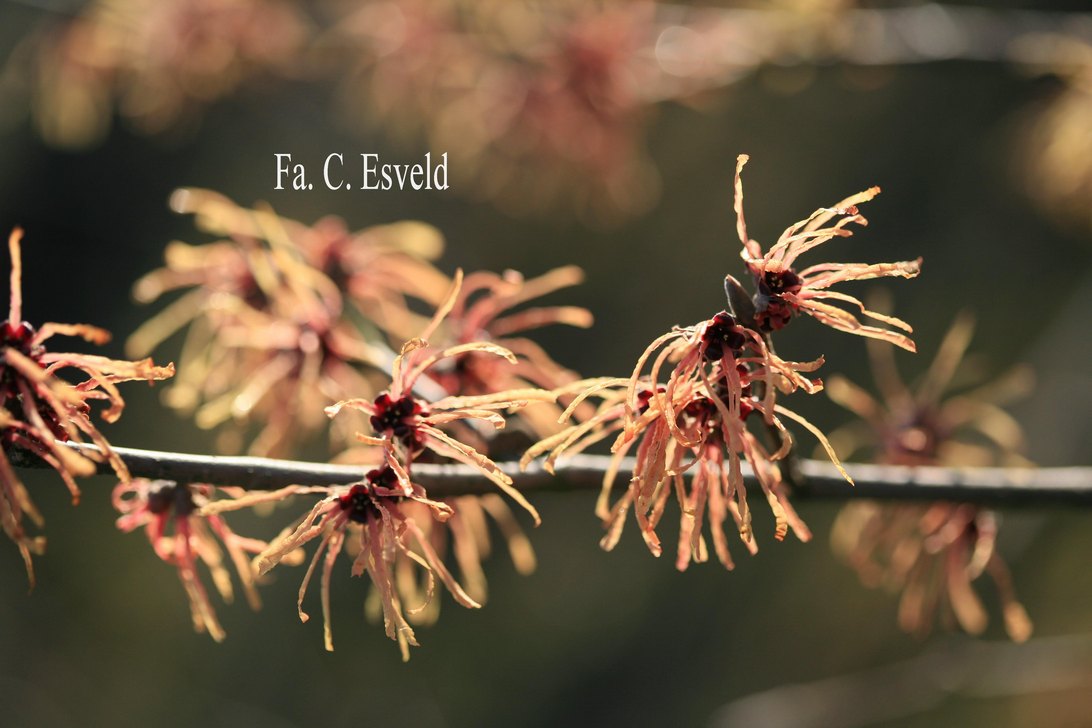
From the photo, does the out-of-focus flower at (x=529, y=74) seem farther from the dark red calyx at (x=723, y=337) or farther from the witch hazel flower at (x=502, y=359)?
the dark red calyx at (x=723, y=337)

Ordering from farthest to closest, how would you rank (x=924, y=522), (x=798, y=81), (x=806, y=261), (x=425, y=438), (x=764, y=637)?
(x=764, y=637), (x=806, y=261), (x=798, y=81), (x=924, y=522), (x=425, y=438)

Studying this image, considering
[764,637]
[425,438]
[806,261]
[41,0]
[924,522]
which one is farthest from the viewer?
[764,637]

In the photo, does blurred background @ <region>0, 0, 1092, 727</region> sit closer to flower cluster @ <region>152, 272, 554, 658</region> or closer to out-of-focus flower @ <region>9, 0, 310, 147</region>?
out-of-focus flower @ <region>9, 0, 310, 147</region>

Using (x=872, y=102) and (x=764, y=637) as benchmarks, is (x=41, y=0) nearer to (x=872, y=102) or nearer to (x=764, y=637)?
(x=872, y=102)

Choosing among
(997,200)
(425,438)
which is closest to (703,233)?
(997,200)

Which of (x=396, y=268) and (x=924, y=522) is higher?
(x=396, y=268)

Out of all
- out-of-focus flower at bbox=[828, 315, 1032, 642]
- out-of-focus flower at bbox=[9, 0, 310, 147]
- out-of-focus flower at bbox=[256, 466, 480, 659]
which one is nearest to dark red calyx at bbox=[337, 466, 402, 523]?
out-of-focus flower at bbox=[256, 466, 480, 659]

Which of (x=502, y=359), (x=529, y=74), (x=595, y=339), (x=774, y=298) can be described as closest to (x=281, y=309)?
(x=502, y=359)
